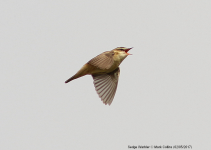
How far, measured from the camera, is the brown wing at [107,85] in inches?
351

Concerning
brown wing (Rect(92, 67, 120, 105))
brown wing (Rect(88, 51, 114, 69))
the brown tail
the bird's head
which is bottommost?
brown wing (Rect(92, 67, 120, 105))

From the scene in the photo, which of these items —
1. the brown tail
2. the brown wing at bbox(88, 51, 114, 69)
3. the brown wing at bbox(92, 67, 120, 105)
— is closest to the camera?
the brown wing at bbox(88, 51, 114, 69)

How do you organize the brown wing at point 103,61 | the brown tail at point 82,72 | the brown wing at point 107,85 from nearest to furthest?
the brown wing at point 103,61 → the brown tail at point 82,72 → the brown wing at point 107,85

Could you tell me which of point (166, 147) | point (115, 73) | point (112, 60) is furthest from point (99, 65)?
point (166, 147)

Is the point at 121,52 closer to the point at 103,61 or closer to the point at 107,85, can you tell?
the point at 103,61

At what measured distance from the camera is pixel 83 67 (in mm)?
8570

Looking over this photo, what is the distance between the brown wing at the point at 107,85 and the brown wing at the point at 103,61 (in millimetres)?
650

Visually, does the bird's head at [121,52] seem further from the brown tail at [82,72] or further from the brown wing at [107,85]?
the brown tail at [82,72]

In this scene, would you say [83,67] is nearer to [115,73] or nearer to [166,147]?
[115,73]

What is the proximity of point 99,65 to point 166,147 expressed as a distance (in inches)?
105

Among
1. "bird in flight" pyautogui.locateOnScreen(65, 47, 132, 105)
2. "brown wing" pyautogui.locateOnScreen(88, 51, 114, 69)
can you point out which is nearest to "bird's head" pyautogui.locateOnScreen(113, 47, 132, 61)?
"bird in flight" pyautogui.locateOnScreen(65, 47, 132, 105)

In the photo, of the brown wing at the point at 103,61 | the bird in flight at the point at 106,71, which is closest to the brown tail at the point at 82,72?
the bird in flight at the point at 106,71

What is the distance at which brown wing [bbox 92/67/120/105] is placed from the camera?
8.91m

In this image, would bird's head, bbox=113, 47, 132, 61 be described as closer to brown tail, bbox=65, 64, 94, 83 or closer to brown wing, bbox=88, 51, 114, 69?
brown wing, bbox=88, 51, 114, 69
